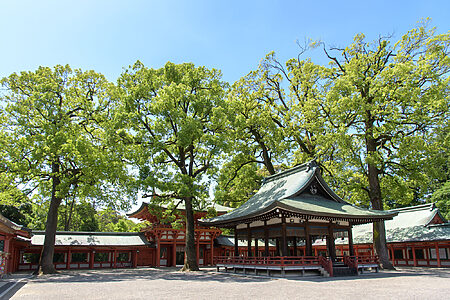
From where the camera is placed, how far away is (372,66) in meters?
23.5

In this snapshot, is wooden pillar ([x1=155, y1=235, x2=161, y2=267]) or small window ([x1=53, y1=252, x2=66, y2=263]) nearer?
small window ([x1=53, y1=252, x2=66, y2=263])

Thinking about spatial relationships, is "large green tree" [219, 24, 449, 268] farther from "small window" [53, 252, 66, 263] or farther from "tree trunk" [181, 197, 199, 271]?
"small window" [53, 252, 66, 263]

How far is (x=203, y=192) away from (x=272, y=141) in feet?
25.7

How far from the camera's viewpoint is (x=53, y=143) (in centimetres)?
1991

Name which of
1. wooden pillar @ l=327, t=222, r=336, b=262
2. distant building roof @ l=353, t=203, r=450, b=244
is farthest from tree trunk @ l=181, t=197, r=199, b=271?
distant building roof @ l=353, t=203, r=450, b=244

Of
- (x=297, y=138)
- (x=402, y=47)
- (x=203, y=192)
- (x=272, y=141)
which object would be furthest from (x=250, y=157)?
(x=402, y=47)

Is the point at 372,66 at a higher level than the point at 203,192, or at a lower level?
higher

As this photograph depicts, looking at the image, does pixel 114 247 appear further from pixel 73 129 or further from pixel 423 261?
pixel 423 261

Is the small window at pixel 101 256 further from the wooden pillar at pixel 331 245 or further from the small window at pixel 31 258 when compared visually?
the wooden pillar at pixel 331 245

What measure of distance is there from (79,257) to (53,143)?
13.6m

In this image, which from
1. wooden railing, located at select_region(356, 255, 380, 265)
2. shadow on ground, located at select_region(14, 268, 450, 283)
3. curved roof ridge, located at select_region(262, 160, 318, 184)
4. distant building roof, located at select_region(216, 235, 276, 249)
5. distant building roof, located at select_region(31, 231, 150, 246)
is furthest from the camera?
distant building roof, located at select_region(216, 235, 276, 249)

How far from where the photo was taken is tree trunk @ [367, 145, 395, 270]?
22.3 meters

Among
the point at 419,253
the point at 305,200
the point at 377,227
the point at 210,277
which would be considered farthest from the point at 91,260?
the point at 419,253

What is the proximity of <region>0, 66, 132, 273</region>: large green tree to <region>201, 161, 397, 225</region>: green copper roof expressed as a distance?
28.1 ft
